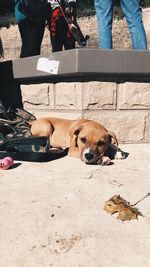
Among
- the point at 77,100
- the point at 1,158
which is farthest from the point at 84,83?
the point at 1,158

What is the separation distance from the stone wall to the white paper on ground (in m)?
0.20

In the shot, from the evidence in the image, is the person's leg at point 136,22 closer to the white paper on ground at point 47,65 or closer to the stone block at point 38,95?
the white paper on ground at point 47,65

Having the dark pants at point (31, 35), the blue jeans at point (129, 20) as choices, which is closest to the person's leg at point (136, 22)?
the blue jeans at point (129, 20)

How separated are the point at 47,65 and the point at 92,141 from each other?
1.10m

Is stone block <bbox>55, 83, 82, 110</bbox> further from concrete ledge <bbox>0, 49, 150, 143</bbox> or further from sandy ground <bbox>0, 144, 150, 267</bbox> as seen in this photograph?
sandy ground <bbox>0, 144, 150, 267</bbox>

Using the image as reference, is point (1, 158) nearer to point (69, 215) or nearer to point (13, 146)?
point (13, 146)

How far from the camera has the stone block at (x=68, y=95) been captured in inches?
167

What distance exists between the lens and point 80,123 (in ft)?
13.3

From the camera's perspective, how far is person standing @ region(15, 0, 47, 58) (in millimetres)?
4859

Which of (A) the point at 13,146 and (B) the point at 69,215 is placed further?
(A) the point at 13,146

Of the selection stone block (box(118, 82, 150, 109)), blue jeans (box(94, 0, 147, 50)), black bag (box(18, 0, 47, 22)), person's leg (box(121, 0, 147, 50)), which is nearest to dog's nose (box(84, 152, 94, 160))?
stone block (box(118, 82, 150, 109))

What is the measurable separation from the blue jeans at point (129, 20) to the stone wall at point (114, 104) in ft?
1.91

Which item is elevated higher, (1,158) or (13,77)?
(13,77)

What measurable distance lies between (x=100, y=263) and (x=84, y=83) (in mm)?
2607
